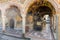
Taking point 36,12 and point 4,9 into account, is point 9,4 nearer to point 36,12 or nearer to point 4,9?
point 4,9

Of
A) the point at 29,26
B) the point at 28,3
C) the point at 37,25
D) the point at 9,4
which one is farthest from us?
the point at 37,25

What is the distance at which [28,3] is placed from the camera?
38.9 feet

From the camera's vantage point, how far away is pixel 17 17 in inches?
657

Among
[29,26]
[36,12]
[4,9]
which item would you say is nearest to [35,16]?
[36,12]

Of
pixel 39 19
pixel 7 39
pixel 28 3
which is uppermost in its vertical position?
pixel 28 3

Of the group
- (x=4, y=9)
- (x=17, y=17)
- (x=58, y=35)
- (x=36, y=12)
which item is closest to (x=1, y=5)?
(x=4, y=9)

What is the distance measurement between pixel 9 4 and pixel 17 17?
4.18m

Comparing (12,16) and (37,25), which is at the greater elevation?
(12,16)

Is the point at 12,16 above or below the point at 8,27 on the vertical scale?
above

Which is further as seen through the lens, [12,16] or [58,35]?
[12,16]

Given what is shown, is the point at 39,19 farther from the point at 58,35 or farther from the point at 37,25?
the point at 58,35

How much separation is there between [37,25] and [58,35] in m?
6.91

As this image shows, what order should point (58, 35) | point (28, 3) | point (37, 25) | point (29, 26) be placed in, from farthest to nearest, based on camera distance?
1. point (37, 25)
2. point (29, 26)
3. point (28, 3)
4. point (58, 35)

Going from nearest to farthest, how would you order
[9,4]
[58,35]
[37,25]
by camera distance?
[58,35], [9,4], [37,25]
